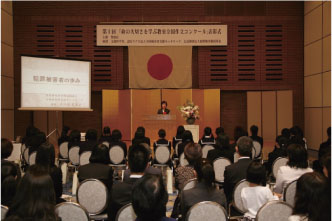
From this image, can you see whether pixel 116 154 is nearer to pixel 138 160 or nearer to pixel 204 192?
pixel 138 160

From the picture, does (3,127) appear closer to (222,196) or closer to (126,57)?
(126,57)

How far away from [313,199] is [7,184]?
2.25 meters

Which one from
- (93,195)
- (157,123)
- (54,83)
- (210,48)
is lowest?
(93,195)

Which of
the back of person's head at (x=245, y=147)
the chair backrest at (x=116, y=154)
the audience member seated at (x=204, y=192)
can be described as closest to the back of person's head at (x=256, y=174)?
the audience member seated at (x=204, y=192)

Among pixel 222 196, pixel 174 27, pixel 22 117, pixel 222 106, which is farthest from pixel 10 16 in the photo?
pixel 222 196

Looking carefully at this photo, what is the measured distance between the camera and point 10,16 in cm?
1147

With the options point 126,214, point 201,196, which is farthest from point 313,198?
point 126,214

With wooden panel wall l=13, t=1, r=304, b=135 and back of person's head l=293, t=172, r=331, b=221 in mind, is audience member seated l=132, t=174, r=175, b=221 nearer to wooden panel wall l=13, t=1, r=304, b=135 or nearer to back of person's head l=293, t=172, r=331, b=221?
back of person's head l=293, t=172, r=331, b=221

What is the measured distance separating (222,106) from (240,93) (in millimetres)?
818

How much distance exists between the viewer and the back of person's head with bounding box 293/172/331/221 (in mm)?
2043

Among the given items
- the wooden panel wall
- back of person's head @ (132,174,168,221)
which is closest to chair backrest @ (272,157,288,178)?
back of person's head @ (132,174,168,221)

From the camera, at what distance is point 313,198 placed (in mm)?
2090

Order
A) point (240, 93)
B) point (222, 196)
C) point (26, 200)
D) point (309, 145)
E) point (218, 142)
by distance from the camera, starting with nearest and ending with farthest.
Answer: point (26, 200), point (222, 196), point (218, 142), point (309, 145), point (240, 93)

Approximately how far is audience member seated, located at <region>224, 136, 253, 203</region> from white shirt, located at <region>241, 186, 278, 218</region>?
2.90 ft
